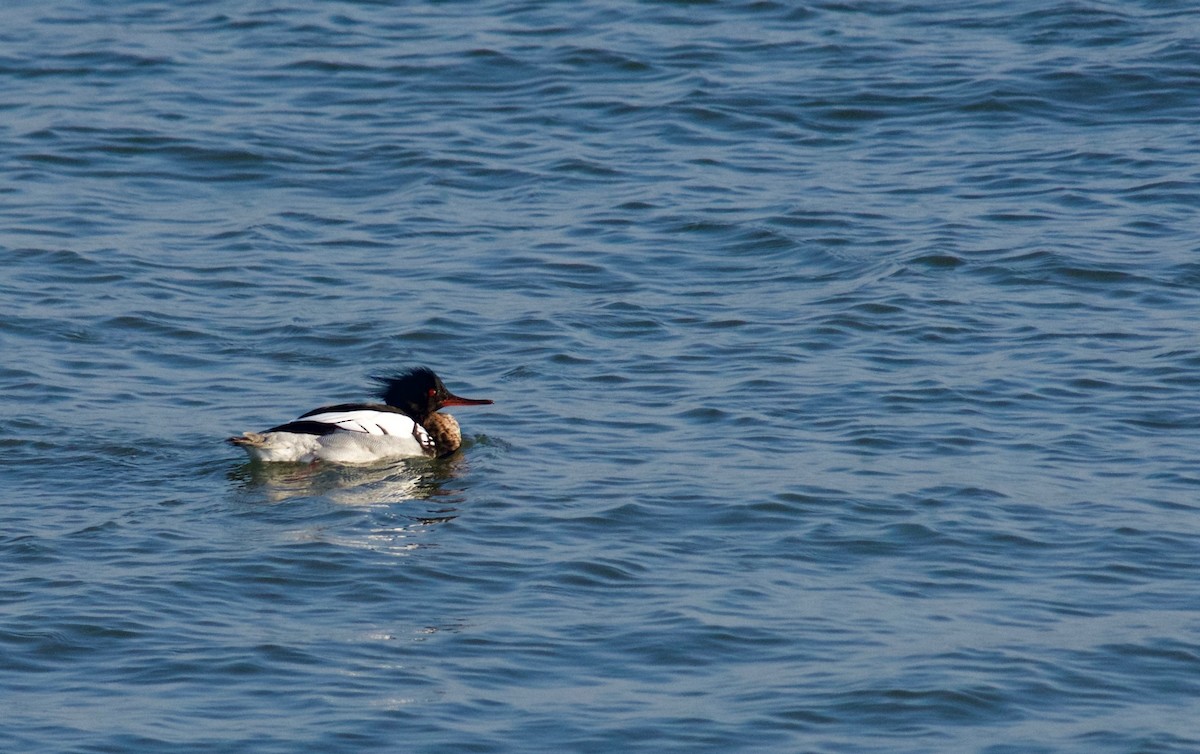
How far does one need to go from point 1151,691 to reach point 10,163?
513 inches

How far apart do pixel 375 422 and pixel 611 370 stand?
1.88 metres

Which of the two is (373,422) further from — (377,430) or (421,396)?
(421,396)

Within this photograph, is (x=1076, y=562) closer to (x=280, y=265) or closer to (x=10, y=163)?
(x=280, y=265)

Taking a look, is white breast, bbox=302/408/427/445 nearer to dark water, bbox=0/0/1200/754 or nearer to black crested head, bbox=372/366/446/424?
black crested head, bbox=372/366/446/424

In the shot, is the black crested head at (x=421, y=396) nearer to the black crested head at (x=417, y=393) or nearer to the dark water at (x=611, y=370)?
the black crested head at (x=417, y=393)

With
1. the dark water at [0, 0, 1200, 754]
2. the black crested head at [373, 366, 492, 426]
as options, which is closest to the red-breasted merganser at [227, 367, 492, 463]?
the black crested head at [373, 366, 492, 426]

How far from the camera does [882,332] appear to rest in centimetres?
1352

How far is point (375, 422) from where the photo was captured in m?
12.0

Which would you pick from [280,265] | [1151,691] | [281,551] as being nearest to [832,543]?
[1151,691]

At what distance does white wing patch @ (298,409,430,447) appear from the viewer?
11586 millimetres

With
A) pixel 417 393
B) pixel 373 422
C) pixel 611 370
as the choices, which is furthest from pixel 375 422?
pixel 611 370

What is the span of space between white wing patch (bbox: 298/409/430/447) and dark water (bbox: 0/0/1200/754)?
349mm

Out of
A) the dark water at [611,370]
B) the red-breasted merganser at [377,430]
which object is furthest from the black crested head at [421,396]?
the dark water at [611,370]

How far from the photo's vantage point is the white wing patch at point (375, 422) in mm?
11586
